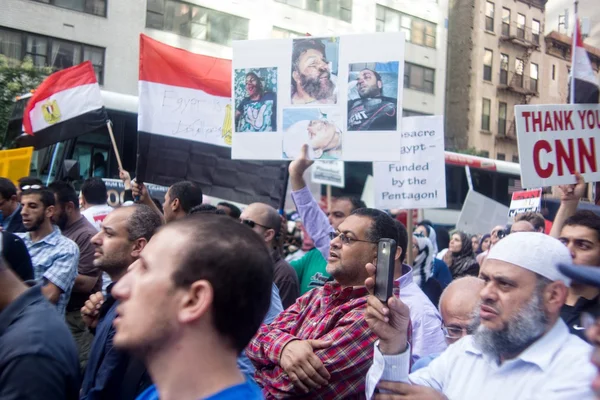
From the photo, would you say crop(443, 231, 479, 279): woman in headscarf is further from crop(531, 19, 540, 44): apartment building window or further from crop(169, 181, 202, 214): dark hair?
crop(531, 19, 540, 44): apartment building window

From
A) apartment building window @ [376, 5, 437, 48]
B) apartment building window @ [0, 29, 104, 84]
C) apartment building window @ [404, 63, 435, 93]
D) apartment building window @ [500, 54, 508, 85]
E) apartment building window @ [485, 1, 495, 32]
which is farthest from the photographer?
apartment building window @ [404, 63, 435, 93]

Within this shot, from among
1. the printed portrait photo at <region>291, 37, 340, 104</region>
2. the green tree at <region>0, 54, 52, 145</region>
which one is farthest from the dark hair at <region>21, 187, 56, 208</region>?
the green tree at <region>0, 54, 52, 145</region>

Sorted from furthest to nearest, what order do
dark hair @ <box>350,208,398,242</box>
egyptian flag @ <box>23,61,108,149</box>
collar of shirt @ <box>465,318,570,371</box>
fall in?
1. egyptian flag @ <box>23,61,108,149</box>
2. dark hair @ <box>350,208,398,242</box>
3. collar of shirt @ <box>465,318,570,371</box>

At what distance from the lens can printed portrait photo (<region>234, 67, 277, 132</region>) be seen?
5.59 m

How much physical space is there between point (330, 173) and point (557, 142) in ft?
20.2

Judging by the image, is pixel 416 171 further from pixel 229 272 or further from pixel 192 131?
pixel 229 272

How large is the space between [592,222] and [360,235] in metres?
1.29

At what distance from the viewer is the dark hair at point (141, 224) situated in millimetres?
3684

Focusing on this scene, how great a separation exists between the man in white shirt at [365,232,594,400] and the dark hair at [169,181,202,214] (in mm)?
2719

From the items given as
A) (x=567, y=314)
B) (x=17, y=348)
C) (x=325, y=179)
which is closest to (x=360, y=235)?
(x=567, y=314)

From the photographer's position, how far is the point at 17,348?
223 centimetres

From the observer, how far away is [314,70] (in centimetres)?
547

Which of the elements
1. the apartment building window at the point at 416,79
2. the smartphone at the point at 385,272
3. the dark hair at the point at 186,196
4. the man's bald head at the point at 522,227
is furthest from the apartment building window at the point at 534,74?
the apartment building window at the point at 416,79

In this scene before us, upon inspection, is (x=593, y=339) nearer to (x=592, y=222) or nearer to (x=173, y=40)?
(x=592, y=222)
